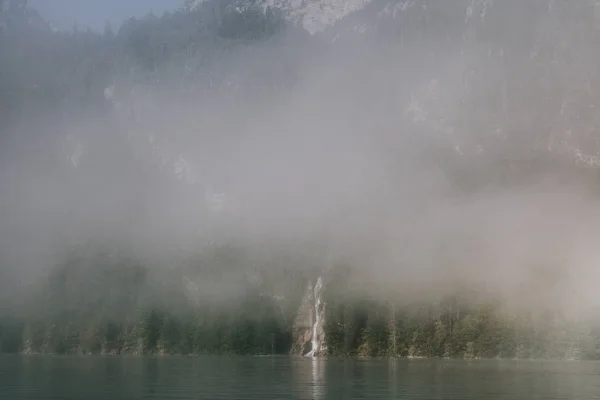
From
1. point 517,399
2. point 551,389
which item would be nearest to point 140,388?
point 517,399

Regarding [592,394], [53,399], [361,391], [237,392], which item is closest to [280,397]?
[237,392]

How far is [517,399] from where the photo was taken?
72.9 metres

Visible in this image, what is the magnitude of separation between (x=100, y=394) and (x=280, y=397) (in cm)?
1979

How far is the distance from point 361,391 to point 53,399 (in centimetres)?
3514

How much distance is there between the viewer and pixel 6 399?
70.9 meters

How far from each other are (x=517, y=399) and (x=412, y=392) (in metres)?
13.9

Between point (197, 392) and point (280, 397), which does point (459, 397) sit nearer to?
point (280, 397)

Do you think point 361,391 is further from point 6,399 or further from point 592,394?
point 6,399

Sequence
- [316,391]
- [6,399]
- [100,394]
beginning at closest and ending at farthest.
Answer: [6,399] < [100,394] < [316,391]

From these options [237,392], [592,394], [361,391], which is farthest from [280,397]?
[592,394]

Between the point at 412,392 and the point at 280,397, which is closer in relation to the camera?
the point at 280,397

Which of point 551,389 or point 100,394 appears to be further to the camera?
point 551,389

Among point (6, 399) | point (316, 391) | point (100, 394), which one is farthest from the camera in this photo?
point (316, 391)

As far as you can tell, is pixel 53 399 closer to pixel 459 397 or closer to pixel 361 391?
pixel 361 391
